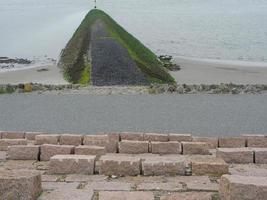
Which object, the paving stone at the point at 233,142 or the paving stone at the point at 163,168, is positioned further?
the paving stone at the point at 233,142

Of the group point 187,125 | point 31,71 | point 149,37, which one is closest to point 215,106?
point 187,125

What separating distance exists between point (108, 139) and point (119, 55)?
1743cm

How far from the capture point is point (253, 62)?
35719 millimetres

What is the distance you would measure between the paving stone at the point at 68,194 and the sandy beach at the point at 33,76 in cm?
1925

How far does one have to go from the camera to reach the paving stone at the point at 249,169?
5.51m

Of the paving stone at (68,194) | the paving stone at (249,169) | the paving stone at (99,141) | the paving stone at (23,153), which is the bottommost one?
the paving stone at (68,194)

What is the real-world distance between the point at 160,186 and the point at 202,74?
2385cm

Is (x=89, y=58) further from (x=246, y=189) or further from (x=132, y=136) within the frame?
(x=246, y=189)

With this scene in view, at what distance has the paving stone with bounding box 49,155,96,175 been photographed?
5449 millimetres

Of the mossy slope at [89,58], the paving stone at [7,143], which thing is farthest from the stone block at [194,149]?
the mossy slope at [89,58]

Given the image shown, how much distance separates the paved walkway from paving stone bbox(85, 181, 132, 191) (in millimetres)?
6844

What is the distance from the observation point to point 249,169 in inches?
229

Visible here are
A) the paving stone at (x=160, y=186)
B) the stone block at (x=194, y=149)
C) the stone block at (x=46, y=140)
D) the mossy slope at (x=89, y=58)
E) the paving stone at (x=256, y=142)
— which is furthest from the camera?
the mossy slope at (x=89, y=58)

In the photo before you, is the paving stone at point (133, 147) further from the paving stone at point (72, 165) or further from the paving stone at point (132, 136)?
the paving stone at point (72, 165)
